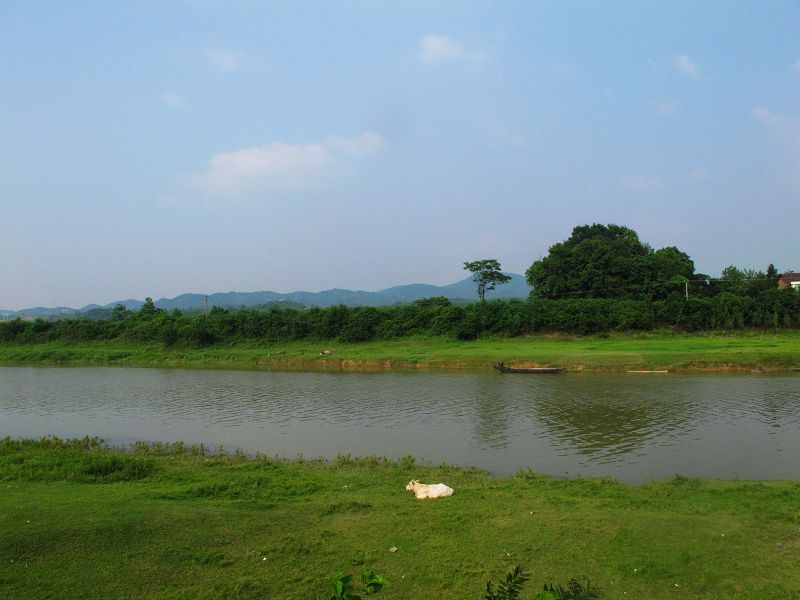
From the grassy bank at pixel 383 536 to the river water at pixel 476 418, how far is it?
2.92 m

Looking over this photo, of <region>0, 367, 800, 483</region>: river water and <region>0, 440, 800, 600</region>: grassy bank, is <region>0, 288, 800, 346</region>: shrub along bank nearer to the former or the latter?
<region>0, 367, 800, 483</region>: river water

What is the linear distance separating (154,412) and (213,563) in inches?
633

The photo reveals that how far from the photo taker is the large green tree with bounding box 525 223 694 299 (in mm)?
48062

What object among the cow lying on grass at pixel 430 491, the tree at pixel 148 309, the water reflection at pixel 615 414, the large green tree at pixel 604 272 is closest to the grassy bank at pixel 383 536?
the cow lying on grass at pixel 430 491

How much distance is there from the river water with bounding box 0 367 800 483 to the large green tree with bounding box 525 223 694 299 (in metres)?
22.4

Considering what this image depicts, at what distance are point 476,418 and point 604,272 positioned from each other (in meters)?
34.9

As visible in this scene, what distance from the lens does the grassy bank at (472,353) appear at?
95.2 feet

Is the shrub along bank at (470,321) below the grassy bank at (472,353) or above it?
above

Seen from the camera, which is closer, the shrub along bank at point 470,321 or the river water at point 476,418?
the river water at point 476,418

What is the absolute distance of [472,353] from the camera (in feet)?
115

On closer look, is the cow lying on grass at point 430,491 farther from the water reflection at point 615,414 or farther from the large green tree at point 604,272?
the large green tree at point 604,272

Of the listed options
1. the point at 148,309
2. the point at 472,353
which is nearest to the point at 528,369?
the point at 472,353

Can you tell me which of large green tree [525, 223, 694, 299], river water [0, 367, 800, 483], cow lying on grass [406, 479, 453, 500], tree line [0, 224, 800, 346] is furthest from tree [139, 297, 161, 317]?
cow lying on grass [406, 479, 453, 500]

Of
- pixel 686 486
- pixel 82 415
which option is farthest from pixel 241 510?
pixel 82 415
